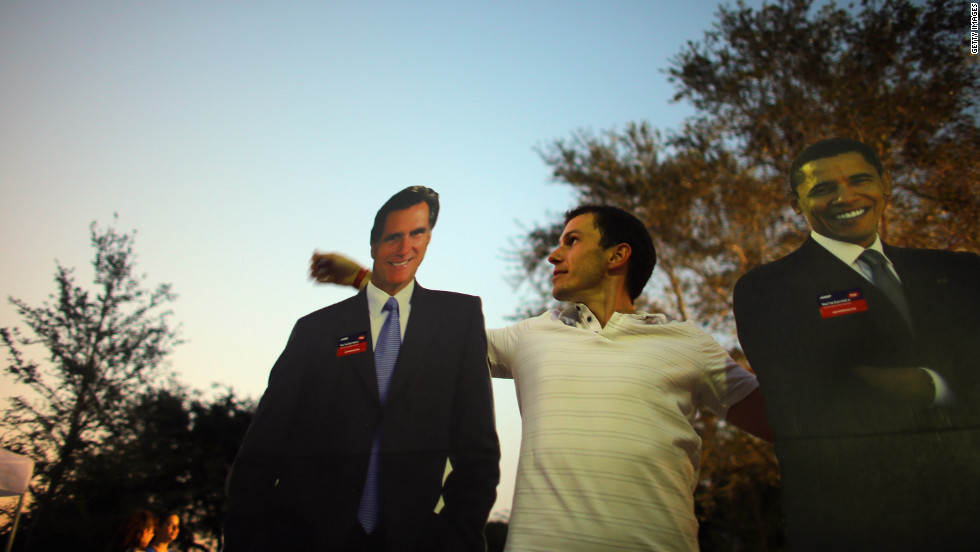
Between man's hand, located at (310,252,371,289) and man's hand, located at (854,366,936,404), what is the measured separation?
1.95 metres

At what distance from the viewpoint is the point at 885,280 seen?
221 cm

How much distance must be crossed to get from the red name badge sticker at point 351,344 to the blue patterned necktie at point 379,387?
60 millimetres

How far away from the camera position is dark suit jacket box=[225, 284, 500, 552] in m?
2.12

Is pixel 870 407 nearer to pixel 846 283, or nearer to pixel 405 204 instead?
pixel 846 283

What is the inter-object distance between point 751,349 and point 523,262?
717 centimetres

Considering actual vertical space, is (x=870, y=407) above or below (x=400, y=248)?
below

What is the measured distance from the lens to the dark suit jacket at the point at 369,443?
2.12 m

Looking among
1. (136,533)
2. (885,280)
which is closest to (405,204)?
(885,280)

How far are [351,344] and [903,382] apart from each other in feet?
6.49

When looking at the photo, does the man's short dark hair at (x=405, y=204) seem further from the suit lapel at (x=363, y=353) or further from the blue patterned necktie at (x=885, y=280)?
the blue patterned necktie at (x=885, y=280)

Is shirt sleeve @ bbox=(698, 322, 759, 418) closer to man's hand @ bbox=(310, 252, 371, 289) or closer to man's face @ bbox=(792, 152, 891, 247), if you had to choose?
man's face @ bbox=(792, 152, 891, 247)

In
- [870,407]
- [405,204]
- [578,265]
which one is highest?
[405,204]

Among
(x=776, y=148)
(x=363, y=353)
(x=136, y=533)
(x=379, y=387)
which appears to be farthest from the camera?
(x=776, y=148)

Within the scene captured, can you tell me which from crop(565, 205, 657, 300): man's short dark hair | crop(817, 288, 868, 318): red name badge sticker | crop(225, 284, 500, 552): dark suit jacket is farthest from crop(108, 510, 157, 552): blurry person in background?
crop(817, 288, 868, 318): red name badge sticker
